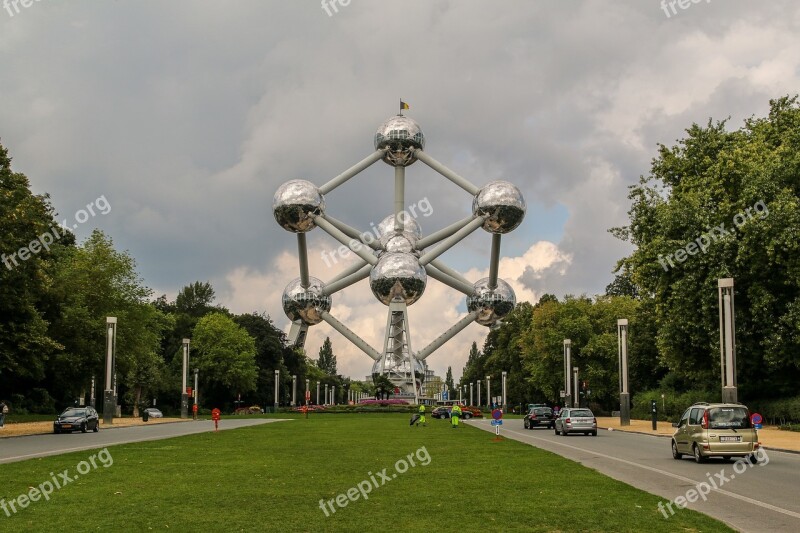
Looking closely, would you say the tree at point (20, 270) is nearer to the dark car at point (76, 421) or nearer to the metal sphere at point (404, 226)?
the dark car at point (76, 421)

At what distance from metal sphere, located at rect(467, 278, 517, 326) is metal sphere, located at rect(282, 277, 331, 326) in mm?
12931

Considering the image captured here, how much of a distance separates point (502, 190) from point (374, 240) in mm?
13796

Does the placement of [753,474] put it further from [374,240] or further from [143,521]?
[374,240]

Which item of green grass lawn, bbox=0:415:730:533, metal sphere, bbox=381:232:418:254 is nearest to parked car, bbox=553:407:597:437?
green grass lawn, bbox=0:415:730:533

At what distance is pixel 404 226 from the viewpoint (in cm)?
8025

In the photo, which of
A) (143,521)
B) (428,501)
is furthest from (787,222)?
(143,521)

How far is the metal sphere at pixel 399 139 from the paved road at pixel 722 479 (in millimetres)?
48801

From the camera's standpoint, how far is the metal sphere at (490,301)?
81.7m

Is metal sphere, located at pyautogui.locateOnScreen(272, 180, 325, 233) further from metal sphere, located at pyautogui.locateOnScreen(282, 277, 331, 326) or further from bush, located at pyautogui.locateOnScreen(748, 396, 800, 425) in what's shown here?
bush, located at pyautogui.locateOnScreen(748, 396, 800, 425)

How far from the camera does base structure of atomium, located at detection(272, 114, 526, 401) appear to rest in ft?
239

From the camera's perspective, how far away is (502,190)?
239 feet

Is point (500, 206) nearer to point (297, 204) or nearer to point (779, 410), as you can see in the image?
point (297, 204)

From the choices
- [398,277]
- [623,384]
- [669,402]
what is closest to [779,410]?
[623,384]

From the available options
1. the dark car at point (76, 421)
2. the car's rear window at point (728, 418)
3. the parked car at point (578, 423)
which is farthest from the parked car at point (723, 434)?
the dark car at point (76, 421)
